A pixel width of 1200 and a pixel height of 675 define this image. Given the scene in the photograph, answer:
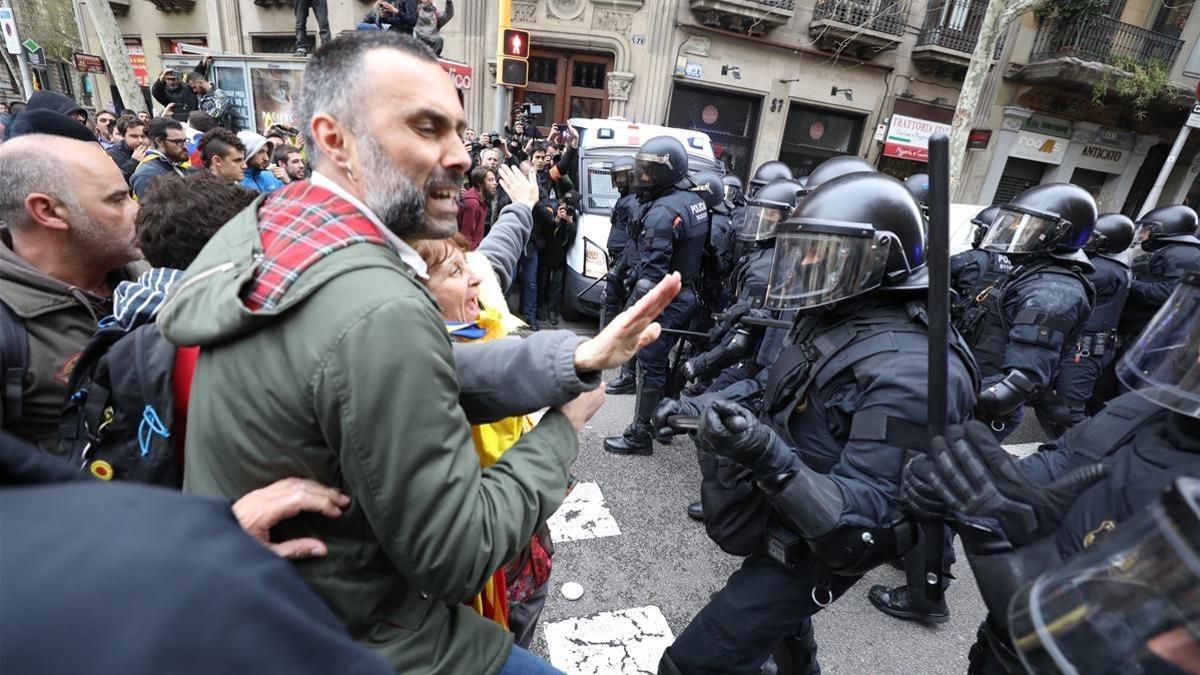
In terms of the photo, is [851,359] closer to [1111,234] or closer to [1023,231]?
[1023,231]

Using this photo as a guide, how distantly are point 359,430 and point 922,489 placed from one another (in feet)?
4.63

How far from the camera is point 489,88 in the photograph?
13938 millimetres

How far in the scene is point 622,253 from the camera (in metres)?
5.07

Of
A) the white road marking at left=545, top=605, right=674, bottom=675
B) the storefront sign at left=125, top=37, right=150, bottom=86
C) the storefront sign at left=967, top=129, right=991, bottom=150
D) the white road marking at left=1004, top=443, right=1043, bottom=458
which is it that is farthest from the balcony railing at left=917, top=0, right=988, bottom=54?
the storefront sign at left=125, top=37, right=150, bottom=86

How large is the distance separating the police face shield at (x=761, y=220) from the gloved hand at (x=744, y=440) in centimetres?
276

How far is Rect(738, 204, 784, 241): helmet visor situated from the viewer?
418 cm

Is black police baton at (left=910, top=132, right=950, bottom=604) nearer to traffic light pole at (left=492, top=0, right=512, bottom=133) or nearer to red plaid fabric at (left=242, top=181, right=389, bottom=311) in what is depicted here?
red plaid fabric at (left=242, top=181, right=389, bottom=311)

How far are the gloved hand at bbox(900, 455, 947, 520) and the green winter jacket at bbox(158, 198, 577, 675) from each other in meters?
1.03

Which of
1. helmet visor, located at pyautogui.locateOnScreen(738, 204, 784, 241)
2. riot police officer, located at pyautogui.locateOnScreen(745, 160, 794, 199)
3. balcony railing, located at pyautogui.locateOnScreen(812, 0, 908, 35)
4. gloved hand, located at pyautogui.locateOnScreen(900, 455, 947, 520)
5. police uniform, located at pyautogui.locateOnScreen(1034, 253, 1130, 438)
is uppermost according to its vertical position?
balcony railing, located at pyautogui.locateOnScreen(812, 0, 908, 35)

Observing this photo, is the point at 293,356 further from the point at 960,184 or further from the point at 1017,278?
the point at 960,184

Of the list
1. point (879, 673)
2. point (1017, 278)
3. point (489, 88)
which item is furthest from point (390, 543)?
point (489, 88)

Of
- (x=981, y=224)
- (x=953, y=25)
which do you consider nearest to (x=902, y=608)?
(x=981, y=224)

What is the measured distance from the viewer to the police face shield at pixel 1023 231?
3.68m

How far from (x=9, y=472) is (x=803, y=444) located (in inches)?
76.8
